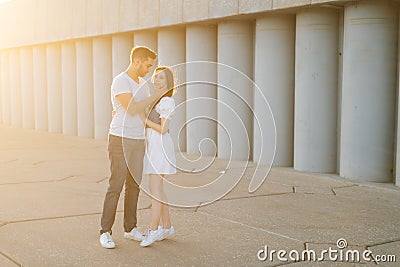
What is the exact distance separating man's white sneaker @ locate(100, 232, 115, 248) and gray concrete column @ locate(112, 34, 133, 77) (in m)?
11.0

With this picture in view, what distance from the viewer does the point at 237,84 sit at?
12523mm

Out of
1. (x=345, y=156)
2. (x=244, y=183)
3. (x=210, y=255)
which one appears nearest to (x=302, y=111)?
(x=345, y=156)

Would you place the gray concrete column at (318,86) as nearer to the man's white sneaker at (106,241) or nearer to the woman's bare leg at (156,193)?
the woman's bare leg at (156,193)

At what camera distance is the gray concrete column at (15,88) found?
23328 millimetres

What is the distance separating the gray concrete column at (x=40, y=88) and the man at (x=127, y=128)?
1632 cm

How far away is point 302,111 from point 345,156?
1.29 meters

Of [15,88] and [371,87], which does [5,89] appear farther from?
[371,87]

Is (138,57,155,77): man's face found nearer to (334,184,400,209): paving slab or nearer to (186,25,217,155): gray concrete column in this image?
(334,184,400,209): paving slab

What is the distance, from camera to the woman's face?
5492 mm

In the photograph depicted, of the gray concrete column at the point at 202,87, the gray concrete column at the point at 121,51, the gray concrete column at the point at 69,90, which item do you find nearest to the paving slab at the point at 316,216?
the gray concrete column at the point at 202,87

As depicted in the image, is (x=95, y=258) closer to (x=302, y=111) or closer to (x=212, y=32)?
(x=302, y=111)

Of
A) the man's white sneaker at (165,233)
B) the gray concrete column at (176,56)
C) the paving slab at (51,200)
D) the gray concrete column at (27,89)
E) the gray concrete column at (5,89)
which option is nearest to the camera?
the man's white sneaker at (165,233)

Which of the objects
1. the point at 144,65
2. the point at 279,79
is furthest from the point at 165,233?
the point at 279,79

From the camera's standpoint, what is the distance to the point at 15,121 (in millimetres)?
23516
